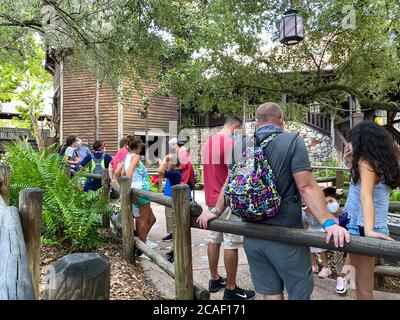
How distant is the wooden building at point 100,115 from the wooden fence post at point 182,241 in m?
16.2

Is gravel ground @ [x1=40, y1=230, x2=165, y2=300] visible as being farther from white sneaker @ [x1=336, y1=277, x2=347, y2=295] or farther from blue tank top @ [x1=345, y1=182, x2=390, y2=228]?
blue tank top @ [x1=345, y1=182, x2=390, y2=228]

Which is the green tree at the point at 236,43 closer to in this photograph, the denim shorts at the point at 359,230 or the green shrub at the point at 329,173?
the green shrub at the point at 329,173

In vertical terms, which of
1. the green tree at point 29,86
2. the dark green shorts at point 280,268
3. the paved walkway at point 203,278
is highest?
the green tree at point 29,86

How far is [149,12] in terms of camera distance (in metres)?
7.74

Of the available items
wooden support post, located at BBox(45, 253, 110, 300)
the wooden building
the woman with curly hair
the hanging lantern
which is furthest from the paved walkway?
the wooden building

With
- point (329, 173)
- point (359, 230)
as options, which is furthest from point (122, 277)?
point (329, 173)

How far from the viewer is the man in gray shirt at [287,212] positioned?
2.27 m

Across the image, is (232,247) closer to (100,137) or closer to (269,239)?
(269,239)

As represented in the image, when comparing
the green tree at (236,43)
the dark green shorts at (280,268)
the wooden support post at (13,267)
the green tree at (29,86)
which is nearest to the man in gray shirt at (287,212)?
the dark green shorts at (280,268)

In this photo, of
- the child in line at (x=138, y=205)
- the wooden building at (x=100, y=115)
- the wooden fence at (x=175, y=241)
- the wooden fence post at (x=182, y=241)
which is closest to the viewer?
the wooden fence at (x=175, y=241)

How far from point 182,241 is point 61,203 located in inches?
79.7

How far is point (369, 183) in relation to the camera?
96.3 inches

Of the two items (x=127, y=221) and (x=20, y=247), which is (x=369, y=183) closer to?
(x=20, y=247)

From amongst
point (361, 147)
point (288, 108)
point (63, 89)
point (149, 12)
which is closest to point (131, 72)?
point (149, 12)
